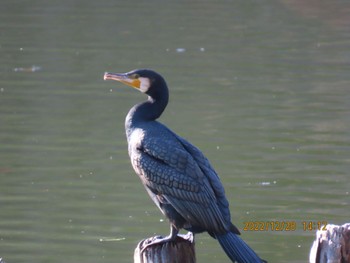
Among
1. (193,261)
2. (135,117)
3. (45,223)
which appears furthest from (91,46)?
(193,261)

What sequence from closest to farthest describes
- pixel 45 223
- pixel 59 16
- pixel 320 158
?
pixel 45 223 → pixel 320 158 → pixel 59 16

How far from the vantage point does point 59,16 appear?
607 inches

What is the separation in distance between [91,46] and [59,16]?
2231 mm

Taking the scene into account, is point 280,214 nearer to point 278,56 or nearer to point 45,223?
point 45,223

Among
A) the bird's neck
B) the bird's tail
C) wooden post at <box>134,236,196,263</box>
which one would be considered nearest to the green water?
the bird's neck

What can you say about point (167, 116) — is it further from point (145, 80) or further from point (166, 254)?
point (166, 254)

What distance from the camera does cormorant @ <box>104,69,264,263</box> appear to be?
468 cm

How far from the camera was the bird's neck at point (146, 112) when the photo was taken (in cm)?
518

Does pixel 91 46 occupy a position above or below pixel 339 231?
below

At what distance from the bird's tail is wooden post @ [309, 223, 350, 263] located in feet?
1.20

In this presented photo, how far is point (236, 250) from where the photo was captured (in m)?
4.52

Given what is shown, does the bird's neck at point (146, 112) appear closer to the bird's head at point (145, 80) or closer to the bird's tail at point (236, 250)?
the bird's head at point (145, 80)

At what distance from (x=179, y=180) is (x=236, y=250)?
0.50m
